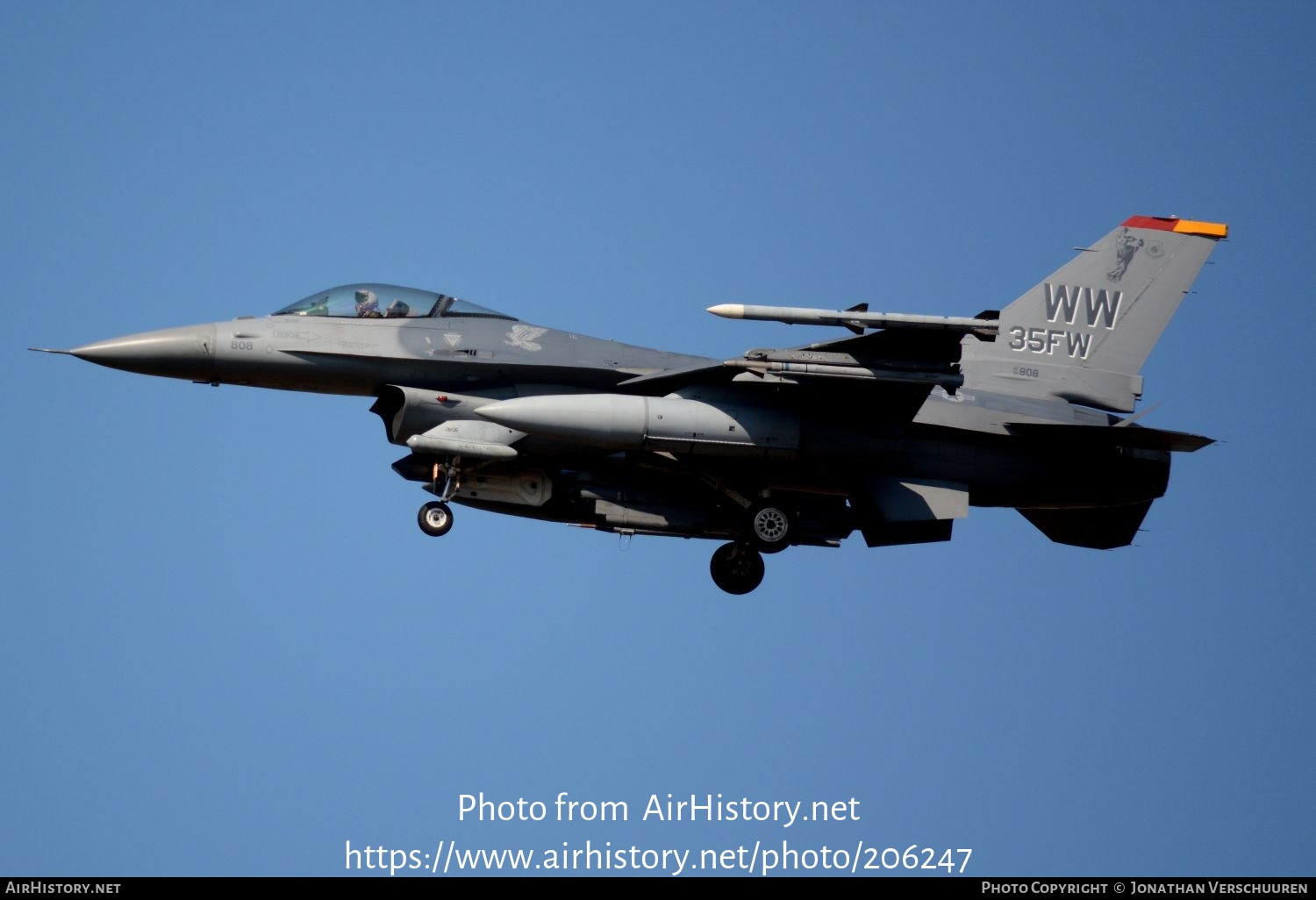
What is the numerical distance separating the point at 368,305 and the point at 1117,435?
7.80 m

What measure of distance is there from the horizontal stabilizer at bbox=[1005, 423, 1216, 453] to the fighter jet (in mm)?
22

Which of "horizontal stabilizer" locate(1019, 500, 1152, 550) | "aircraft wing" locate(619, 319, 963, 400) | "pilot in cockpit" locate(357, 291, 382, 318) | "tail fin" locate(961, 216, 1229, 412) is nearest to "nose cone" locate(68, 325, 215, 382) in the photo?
"pilot in cockpit" locate(357, 291, 382, 318)

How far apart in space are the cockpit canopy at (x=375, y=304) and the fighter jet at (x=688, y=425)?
2 centimetres

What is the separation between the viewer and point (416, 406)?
56.6 ft

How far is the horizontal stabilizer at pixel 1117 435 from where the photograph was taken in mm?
17594

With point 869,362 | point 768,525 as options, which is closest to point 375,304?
point 768,525

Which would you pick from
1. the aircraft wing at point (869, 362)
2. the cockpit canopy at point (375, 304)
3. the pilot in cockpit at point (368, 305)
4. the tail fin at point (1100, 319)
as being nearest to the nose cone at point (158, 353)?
the cockpit canopy at point (375, 304)

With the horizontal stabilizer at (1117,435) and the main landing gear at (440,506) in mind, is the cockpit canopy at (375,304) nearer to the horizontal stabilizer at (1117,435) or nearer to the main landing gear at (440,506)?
the main landing gear at (440,506)

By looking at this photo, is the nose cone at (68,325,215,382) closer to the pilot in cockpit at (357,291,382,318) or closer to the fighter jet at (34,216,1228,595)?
the fighter jet at (34,216,1228,595)

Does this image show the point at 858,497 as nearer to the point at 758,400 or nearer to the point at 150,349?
the point at 758,400

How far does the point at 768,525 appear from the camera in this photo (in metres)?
17.7

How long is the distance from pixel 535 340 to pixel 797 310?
3286mm

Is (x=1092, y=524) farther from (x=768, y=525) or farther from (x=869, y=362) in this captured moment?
(x=869, y=362)
